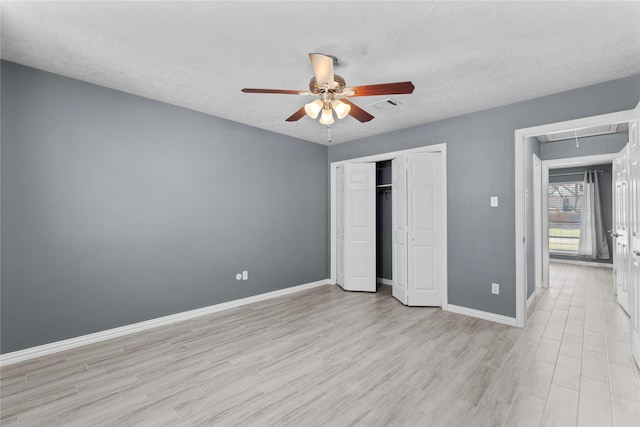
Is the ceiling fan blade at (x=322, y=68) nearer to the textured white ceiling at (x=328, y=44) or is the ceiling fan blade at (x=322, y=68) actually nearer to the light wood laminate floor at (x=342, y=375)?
the textured white ceiling at (x=328, y=44)

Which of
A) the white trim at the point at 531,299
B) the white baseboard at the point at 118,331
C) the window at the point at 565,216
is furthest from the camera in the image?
the window at the point at 565,216

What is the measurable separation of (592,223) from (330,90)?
7815 mm

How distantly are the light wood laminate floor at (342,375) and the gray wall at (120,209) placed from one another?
0.45 meters

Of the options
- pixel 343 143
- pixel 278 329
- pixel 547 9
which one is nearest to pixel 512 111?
pixel 547 9

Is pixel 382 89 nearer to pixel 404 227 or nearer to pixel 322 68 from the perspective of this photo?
pixel 322 68

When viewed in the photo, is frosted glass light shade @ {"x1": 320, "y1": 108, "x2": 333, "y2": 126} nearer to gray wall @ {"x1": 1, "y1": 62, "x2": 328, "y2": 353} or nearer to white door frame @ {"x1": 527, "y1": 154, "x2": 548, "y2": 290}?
gray wall @ {"x1": 1, "y1": 62, "x2": 328, "y2": 353}

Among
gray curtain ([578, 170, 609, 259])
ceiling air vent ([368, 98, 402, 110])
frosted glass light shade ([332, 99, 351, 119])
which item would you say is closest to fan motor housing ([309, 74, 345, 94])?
frosted glass light shade ([332, 99, 351, 119])

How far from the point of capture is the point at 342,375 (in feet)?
7.60

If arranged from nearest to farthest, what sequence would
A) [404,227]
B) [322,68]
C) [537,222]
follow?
1. [322,68]
2. [404,227]
3. [537,222]

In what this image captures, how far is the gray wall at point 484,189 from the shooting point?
3.24m

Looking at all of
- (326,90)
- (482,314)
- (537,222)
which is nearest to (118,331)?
(326,90)

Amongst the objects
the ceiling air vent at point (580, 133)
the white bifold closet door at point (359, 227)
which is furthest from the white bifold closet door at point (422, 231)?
the ceiling air vent at point (580, 133)

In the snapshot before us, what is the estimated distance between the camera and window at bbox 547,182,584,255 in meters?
7.18

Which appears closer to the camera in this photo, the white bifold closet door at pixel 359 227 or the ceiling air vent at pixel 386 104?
the ceiling air vent at pixel 386 104
